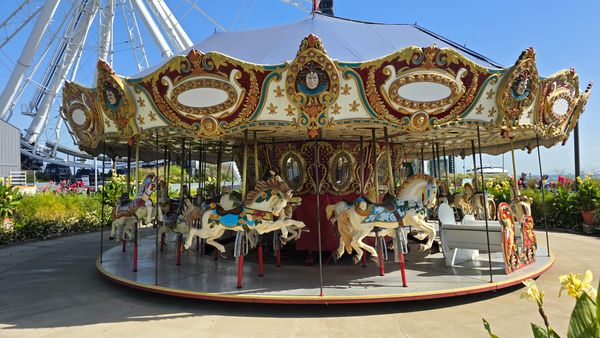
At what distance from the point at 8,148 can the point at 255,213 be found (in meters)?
26.3

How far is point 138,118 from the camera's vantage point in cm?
657

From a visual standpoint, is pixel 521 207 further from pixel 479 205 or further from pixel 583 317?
pixel 583 317

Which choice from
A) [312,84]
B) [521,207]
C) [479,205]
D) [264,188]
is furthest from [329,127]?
[479,205]

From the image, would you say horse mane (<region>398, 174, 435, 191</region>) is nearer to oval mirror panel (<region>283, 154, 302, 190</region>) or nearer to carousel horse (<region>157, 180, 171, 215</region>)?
oval mirror panel (<region>283, 154, 302, 190</region>)

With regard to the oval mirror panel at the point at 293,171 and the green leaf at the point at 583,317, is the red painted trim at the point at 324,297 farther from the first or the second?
the green leaf at the point at 583,317

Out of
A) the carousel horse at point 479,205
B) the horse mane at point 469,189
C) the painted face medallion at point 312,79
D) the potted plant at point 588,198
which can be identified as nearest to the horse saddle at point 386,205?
the painted face medallion at point 312,79

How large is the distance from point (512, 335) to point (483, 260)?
3335 millimetres

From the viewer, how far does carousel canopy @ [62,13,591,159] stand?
5434mm

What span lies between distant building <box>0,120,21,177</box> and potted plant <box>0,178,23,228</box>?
50.5 feet

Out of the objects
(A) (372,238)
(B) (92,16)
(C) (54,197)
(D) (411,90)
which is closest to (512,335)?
(D) (411,90)

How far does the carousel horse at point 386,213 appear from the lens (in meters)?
6.04

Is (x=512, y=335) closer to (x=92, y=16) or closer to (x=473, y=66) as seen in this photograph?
(x=473, y=66)

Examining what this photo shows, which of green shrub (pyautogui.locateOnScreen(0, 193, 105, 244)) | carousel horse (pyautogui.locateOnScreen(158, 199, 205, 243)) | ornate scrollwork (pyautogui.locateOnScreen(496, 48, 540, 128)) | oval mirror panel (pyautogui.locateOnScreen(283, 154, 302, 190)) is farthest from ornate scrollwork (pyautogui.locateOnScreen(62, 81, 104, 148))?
green shrub (pyautogui.locateOnScreen(0, 193, 105, 244))

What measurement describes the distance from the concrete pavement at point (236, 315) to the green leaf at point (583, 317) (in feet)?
10.3
